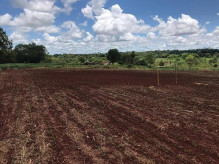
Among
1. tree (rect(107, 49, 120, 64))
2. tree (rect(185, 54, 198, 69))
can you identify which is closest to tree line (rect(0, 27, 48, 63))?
tree (rect(107, 49, 120, 64))

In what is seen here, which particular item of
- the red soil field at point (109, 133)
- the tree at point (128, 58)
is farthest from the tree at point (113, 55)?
the red soil field at point (109, 133)

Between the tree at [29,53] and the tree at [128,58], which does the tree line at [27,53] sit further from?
the tree at [128,58]

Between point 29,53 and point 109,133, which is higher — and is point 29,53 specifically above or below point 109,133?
above

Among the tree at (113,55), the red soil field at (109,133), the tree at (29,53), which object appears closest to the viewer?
the red soil field at (109,133)

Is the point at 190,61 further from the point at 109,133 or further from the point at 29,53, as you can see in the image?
the point at 29,53

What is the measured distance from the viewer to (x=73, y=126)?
677 cm

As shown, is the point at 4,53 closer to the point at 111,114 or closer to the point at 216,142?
the point at 111,114

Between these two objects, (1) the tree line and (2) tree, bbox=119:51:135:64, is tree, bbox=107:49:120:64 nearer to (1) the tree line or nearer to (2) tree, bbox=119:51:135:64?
(2) tree, bbox=119:51:135:64

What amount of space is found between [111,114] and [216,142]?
430 cm

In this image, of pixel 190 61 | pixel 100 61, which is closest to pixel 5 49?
pixel 100 61

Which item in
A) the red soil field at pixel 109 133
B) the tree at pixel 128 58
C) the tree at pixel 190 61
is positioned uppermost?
the tree at pixel 128 58

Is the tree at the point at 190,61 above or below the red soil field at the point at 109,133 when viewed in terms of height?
above

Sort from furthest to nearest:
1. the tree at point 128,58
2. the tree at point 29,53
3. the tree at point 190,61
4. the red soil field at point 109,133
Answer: the tree at point 29,53
the tree at point 128,58
the tree at point 190,61
the red soil field at point 109,133

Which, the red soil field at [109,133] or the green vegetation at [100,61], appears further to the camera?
the green vegetation at [100,61]
